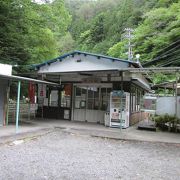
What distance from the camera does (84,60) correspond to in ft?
41.9

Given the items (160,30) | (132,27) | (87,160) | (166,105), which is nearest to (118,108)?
(166,105)

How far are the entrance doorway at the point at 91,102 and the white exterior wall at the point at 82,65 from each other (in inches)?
63.4

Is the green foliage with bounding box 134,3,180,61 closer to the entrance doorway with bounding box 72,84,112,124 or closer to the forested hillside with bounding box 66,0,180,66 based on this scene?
the forested hillside with bounding box 66,0,180,66

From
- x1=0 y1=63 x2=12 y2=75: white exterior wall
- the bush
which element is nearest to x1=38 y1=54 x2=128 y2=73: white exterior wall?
x1=0 y1=63 x2=12 y2=75: white exterior wall

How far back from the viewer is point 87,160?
6.35 m

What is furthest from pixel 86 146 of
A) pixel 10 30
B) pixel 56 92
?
pixel 10 30

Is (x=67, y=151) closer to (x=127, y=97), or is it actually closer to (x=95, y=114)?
(x=127, y=97)

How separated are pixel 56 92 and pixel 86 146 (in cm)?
726

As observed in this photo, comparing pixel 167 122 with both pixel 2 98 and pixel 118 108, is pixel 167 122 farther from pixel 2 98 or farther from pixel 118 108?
pixel 2 98

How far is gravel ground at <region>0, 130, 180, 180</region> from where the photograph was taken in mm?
5113

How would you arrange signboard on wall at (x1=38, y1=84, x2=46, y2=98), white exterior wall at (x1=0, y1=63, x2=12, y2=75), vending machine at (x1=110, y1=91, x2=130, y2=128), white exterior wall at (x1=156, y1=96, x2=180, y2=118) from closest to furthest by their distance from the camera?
white exterior wall at (x1=0, y1=63, x2=12, y2=75) → vending machine at (x1=110, y1=91, x2=130, y2=128) → white exterior wall at (x1=156, y1=96, x2=180, y2=118) → signboard on wall at (x1=38, y1=84, x2=46, y2=98)

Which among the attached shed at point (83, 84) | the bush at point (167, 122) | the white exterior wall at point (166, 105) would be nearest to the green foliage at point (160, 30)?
the white exterior wall at point (166, 105)

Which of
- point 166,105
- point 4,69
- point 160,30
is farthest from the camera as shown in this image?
point 160,30

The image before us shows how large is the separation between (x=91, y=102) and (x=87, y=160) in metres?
7.81
